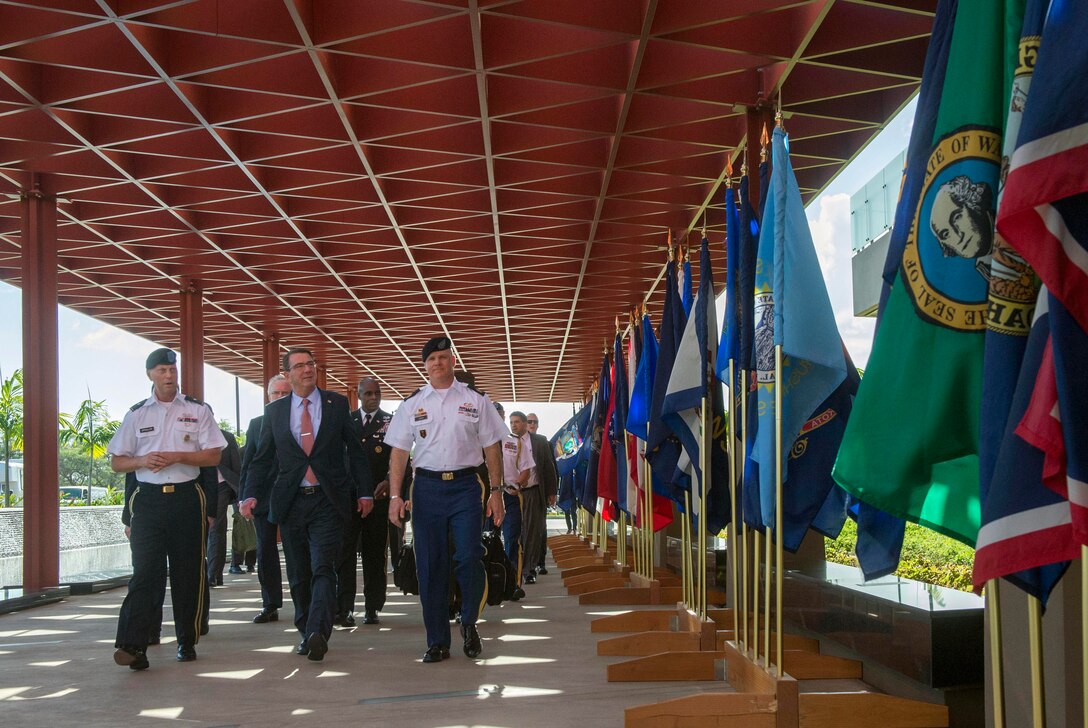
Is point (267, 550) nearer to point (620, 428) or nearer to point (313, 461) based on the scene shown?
point (313, 461)

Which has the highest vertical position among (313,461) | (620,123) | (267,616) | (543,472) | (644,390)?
(620,123)

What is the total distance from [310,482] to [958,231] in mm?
5317

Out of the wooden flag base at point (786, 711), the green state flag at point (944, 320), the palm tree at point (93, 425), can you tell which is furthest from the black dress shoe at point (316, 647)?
the palm tree at point (93, 425)

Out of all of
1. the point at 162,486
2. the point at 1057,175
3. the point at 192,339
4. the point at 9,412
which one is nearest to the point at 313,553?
the point at 162,486

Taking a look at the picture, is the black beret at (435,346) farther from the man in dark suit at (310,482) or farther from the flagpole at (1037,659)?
the flagpole at (1037,659)

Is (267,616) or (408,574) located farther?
(267,616)

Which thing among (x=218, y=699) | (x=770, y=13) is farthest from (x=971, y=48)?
(x=770, y=13)

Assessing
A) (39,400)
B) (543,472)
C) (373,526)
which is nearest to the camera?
(373,526)

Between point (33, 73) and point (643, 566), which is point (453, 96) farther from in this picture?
point (643, 566)

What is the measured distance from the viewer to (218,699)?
18.4ft

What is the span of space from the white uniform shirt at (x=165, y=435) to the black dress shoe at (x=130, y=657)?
1.03 m

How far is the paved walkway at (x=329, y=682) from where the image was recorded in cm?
514

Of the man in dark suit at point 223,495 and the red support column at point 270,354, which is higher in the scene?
the red support column at point 270,354

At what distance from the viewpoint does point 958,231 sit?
2.84m
